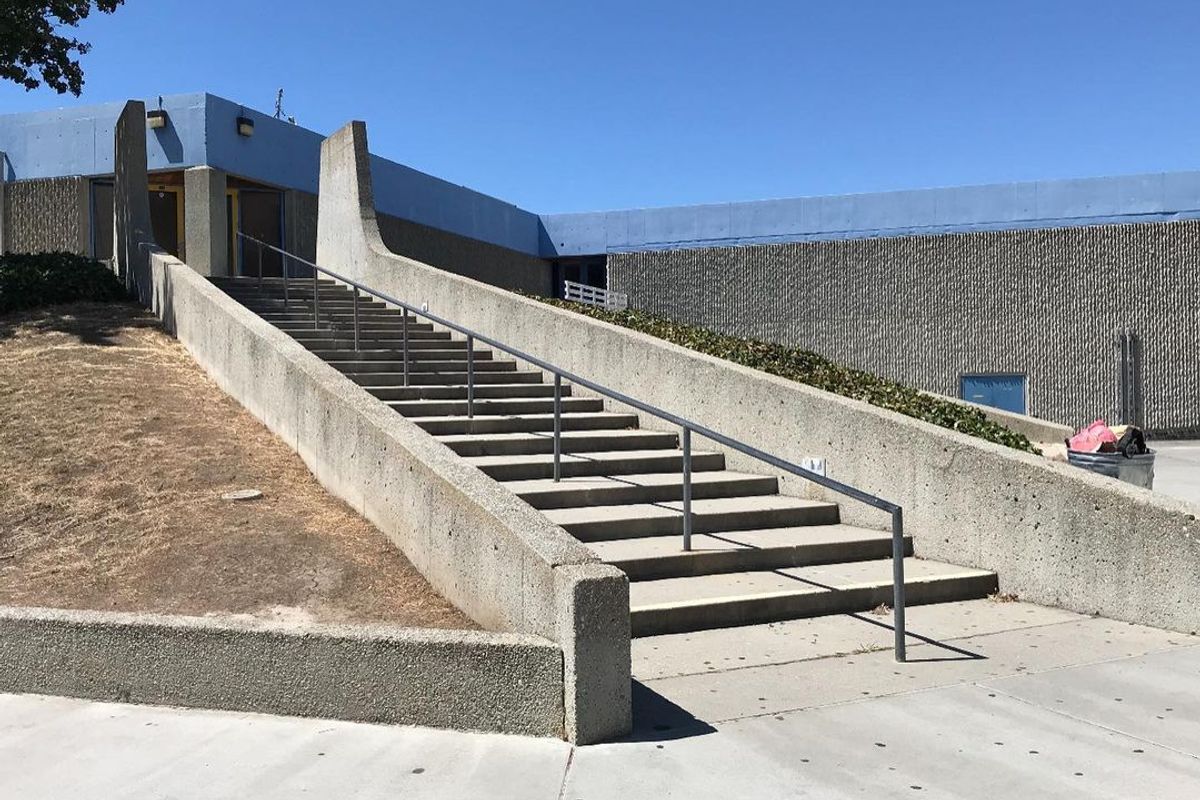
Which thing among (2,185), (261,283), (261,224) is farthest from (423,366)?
(2,185)

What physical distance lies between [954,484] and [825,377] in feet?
13.4

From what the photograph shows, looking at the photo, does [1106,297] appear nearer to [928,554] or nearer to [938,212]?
[938,212]

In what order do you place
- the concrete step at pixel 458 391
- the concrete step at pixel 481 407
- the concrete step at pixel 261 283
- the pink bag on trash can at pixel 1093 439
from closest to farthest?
1. the pink bag on trash can at pixel 1093 439
2. the concrete step at pixel 481 407
3. the concrete step at pixel 458 391
4. the concrete step at pixel 261 283

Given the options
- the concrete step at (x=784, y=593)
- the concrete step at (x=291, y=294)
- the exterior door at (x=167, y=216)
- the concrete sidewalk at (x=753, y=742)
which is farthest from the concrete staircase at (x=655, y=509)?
the exterior door at (x=167, y=216)

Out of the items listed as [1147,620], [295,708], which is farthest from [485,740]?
[1147,620]

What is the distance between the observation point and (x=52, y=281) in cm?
1500

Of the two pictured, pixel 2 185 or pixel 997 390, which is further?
pixel 2 185

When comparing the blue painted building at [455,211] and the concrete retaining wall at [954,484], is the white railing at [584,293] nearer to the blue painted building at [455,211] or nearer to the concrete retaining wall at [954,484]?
the blue painted building at [455,211]

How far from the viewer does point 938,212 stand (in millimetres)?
31953

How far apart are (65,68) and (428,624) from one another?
51.0 ft

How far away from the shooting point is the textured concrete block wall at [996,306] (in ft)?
71.6

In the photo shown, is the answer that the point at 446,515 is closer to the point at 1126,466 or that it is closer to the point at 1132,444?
the point at 1126,466

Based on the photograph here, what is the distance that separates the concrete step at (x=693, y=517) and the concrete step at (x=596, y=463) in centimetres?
75

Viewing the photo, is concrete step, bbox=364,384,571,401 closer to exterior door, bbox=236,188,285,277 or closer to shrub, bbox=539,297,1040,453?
shrub, bbox=539,297,1040,453
